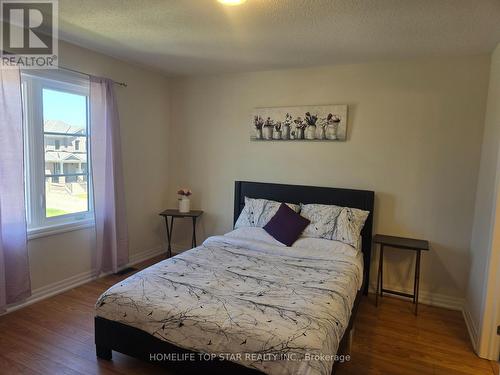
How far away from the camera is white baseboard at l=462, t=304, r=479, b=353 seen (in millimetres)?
2536

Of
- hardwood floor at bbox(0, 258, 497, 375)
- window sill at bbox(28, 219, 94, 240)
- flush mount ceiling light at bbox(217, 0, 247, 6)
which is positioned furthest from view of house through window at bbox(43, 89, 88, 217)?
flush mount ceiling light at bbox(217, 0, 247, 6)

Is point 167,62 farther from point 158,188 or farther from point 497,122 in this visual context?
point 497,122

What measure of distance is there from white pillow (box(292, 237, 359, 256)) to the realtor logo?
2.79 metres

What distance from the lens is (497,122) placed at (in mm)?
2514

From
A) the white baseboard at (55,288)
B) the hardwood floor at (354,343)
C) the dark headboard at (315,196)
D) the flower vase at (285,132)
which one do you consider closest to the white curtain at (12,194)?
the white baseboard at (55,288)

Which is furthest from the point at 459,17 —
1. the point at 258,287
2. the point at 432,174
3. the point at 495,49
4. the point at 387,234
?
the point at 258,287

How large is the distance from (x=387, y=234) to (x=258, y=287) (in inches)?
72.7

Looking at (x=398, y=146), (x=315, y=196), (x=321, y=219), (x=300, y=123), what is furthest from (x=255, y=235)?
(x=398, y=146)

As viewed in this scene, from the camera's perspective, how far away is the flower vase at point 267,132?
386 centimetres

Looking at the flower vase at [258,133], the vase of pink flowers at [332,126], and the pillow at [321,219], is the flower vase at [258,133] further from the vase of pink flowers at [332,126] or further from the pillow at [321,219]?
the pillow at [321,219]

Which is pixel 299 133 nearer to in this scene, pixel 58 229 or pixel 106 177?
pixel 106 177

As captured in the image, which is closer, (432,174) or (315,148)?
(432,174)

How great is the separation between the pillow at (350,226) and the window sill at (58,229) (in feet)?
8.64

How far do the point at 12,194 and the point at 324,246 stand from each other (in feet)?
9.10
